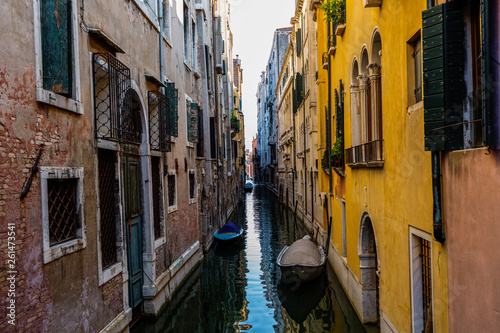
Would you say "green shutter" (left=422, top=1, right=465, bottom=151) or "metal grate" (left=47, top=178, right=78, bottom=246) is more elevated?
"green shutter" (left=422, top=1, right=465, bottom=151)

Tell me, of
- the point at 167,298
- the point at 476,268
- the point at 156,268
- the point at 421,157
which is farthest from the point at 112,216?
the point at 476,268

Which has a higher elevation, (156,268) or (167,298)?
(156,268)

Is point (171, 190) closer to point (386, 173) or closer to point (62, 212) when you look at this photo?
point (62, 212)

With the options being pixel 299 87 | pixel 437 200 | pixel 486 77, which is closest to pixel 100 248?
pixel 437 200

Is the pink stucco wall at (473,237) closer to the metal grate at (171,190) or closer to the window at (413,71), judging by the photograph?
the window at (413,71)

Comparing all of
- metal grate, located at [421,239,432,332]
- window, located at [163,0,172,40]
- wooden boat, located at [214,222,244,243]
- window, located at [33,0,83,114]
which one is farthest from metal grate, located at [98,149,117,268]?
wooden boat, located at [214,222,244,243]

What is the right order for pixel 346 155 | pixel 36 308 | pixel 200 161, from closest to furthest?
pixel 36 308 → pixel 346 155 → pixel 200 161

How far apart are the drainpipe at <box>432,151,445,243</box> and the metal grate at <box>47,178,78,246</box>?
430cm

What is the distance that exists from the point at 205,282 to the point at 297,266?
2.87m

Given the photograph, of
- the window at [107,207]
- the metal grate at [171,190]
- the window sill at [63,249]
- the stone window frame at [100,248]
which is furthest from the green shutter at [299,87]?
the window sill at [63,249]

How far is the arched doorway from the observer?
25.9 feet

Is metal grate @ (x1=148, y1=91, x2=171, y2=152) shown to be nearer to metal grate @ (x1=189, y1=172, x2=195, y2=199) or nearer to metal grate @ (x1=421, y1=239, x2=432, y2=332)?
metal grate @ (x1=189, y1=172, x2=195, y2=199)

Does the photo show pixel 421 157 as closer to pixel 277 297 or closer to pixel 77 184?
pixel 77 184

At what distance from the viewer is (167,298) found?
9578 millimetres
